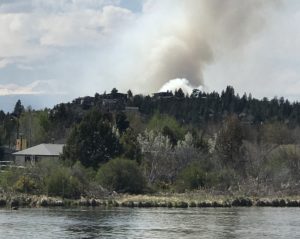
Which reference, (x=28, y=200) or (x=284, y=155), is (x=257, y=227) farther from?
(x=284, y=155)

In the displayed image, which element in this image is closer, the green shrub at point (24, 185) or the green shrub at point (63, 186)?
the green shrub at point (63, 186)

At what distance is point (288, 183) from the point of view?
304 ft

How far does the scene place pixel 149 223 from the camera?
190ft

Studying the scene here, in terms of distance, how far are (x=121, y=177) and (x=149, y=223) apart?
28.4 metres

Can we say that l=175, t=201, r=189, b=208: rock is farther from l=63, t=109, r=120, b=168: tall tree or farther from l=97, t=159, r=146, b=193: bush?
l=63, t=109, r=120, b=168: tall tree

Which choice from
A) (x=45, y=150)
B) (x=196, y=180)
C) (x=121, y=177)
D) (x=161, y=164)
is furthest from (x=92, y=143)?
(x=45, y=150)

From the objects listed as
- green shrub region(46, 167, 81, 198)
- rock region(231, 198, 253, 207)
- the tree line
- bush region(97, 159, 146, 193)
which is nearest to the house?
the tree line

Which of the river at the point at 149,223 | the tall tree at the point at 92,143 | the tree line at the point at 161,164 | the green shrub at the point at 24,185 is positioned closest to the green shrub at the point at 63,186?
the tree line at the point at 161,164

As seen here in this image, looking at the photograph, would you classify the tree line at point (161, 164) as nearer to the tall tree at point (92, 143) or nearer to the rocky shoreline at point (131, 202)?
the tall tree at point (92, 143)

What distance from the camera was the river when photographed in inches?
2002

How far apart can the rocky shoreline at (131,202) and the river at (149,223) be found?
406 centimetres

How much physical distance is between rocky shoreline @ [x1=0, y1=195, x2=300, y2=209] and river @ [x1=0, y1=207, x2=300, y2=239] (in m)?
4.06

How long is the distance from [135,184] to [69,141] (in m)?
14.5

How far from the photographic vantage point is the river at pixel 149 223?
50.8 meters
